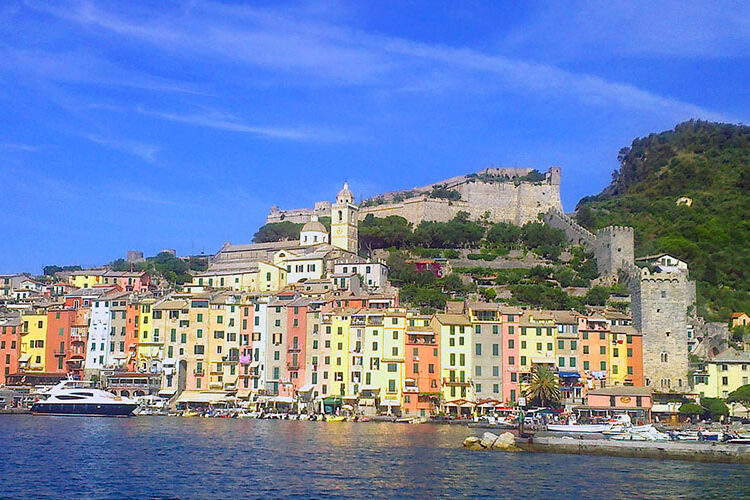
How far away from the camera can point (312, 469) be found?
39656 millimetres

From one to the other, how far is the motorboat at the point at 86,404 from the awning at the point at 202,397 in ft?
12.7

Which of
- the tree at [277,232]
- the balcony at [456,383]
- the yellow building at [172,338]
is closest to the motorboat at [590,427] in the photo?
the balcony at [456,383]

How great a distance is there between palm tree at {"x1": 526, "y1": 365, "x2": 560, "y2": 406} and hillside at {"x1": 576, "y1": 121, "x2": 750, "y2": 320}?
24024 millimetres

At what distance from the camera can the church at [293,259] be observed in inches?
3639

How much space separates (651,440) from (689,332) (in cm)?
2984

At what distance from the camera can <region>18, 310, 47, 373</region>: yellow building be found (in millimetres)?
76500

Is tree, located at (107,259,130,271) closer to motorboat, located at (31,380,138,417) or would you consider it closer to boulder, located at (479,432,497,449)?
motorboat, located at (31,380,138,417)

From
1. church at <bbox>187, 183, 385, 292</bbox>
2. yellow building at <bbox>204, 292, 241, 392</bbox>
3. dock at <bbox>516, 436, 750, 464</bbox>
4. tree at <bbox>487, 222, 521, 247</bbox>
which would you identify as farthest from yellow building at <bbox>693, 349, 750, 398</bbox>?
tree at <bbox>487, 222, 521, 247</bbox>

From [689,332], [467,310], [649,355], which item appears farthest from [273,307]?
[689,332]

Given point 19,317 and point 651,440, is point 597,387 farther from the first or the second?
point 19,317

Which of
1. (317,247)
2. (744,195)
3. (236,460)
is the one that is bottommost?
(236,460)

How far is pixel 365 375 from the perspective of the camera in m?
67.6

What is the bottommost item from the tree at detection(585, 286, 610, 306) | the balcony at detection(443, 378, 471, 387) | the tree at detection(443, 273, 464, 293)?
the balcony at detection(443, 378, 471, 387)

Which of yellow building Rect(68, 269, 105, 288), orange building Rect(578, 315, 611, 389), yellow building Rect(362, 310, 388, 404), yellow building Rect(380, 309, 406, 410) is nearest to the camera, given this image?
yellow building Rect(380, 309, 406, 410)
